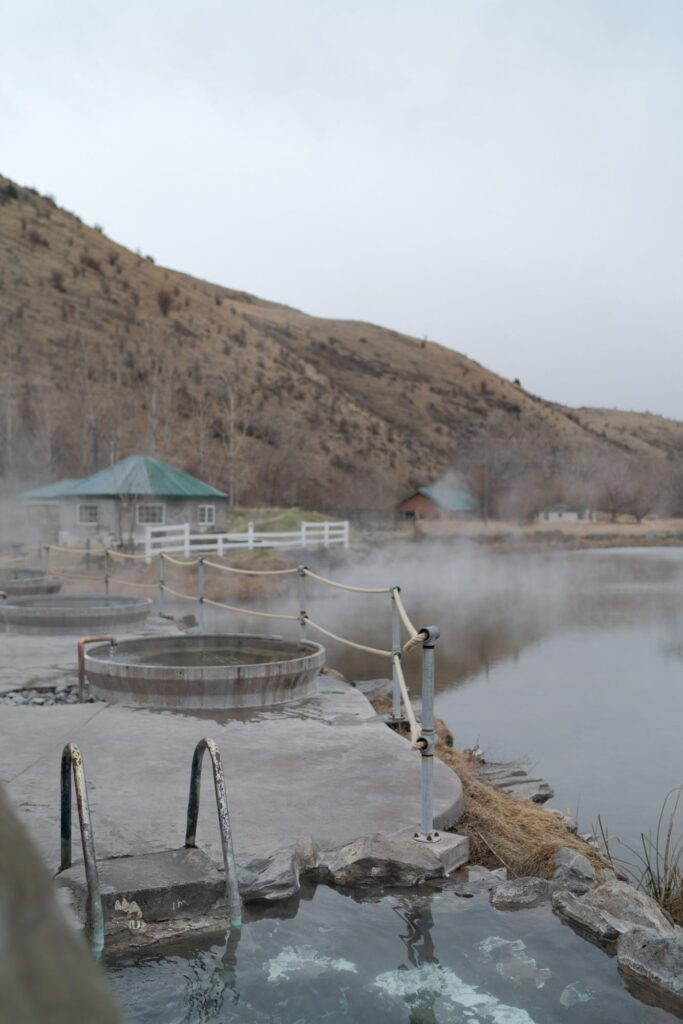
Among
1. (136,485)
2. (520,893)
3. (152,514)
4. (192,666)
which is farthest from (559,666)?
(152,514)

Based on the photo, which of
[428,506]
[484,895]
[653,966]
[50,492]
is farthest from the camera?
[428,506]

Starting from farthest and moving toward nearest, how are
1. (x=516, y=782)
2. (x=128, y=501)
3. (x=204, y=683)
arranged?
(x=128, y=501) < (x=516, y=782) < (x=204, y=683)

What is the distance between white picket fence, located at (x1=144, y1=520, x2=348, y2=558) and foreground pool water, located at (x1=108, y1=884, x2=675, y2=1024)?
2372 cm

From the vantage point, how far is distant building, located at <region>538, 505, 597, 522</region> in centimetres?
7306

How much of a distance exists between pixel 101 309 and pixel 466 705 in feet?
194

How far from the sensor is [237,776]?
20.4 ft

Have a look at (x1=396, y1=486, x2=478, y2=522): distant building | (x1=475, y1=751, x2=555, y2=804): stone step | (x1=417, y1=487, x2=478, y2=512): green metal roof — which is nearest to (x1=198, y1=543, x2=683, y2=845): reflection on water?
(x1=475, y1=751, x2=555, y2=804): stone step

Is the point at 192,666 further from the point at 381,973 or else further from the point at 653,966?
the point at 653,966

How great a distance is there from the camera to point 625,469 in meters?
83.9

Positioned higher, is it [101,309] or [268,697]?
[101,309]

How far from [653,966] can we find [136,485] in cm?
3424

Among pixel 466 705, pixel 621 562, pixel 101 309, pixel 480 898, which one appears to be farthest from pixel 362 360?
pixel 480 898

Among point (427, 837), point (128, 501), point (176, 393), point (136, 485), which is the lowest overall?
point (427, 837)

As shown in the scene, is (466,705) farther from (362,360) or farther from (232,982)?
(362,360)
